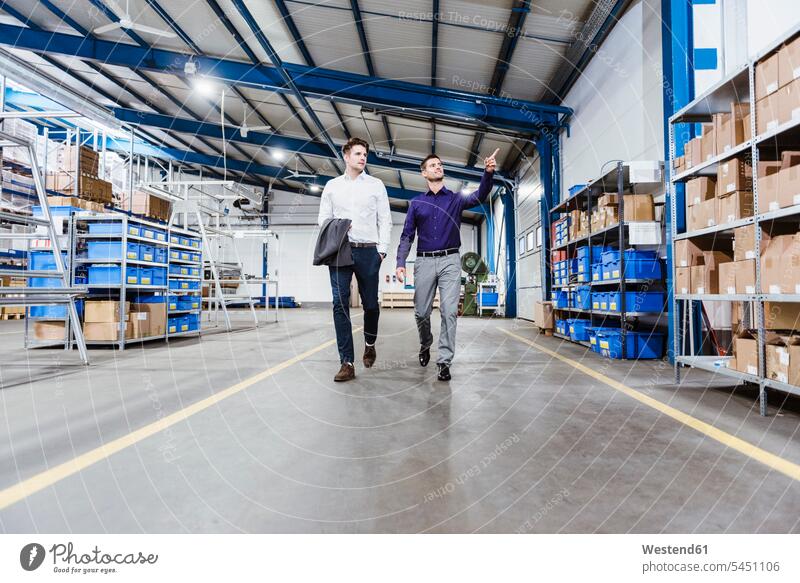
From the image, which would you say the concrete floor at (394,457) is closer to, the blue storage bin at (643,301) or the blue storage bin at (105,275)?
the blue storage bin at (643,301)

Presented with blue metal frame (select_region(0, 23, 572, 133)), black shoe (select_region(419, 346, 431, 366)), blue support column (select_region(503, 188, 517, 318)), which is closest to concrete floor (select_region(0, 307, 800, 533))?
black shoe (select_region(419, 346, 431, 366))

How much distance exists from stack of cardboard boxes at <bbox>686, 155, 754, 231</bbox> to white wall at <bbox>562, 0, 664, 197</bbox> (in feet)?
6.67

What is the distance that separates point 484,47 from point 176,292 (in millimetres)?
5865

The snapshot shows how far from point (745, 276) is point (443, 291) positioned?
73.5 inches

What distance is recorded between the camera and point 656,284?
4.44 metres

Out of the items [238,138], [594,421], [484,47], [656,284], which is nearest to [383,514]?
[594,421]

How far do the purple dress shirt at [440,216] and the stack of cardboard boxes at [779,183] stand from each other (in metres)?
1.59

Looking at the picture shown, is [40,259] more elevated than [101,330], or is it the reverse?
[40,259]

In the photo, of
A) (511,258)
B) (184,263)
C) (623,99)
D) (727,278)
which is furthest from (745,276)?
(511,258)

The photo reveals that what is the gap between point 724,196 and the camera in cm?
277

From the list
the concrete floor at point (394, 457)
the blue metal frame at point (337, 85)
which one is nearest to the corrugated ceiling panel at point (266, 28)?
the blue metal frame at point (337, 85)

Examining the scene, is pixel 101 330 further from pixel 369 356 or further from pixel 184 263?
pixel 369 356

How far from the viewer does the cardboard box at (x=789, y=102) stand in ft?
7.10

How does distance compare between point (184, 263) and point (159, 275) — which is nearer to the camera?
point (159, 275)
